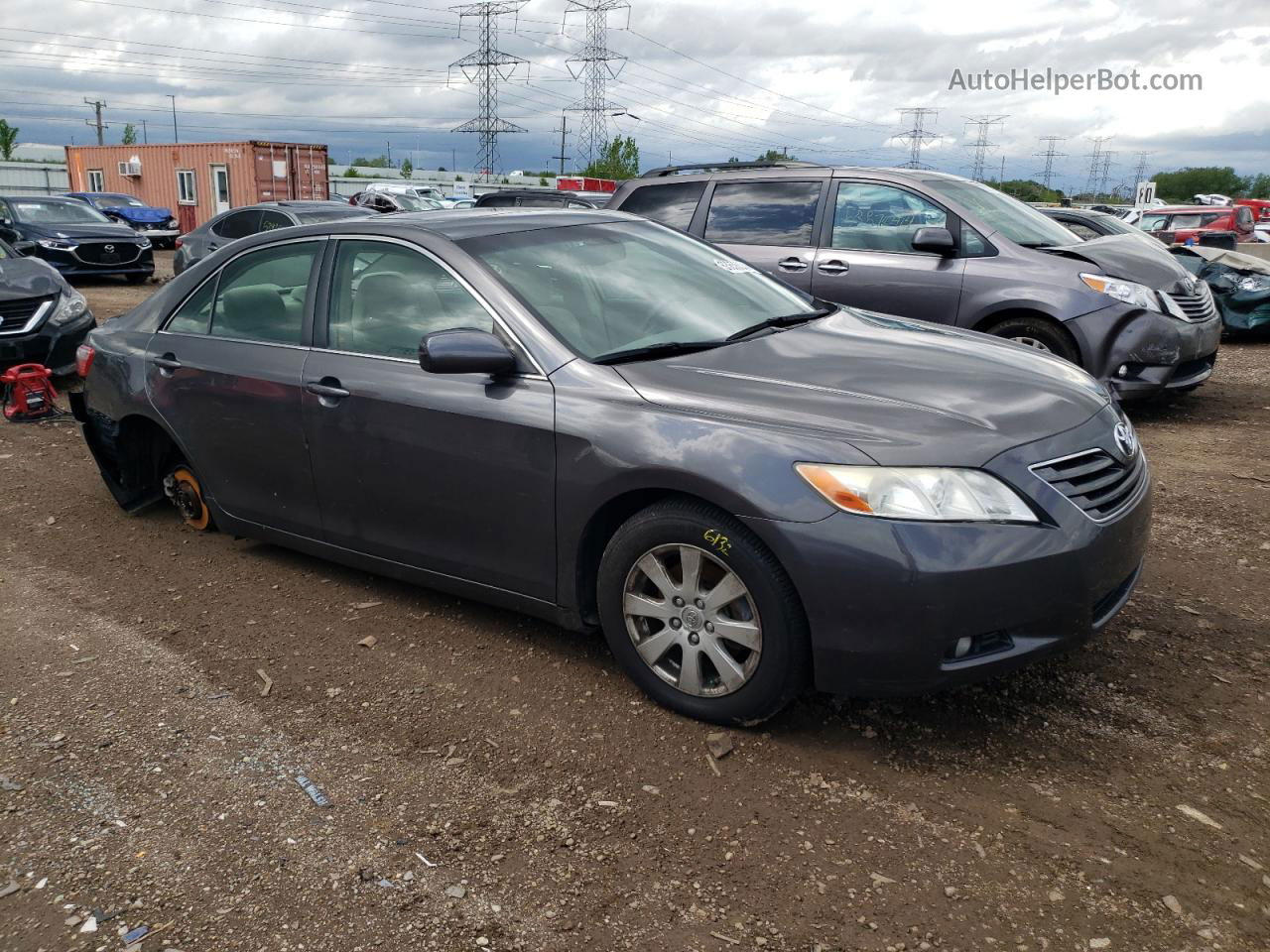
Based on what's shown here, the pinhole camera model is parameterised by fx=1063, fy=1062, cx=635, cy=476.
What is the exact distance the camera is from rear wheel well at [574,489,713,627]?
132 inches

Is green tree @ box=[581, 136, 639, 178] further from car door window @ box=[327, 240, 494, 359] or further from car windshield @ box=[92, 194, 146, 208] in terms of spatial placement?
car door window @ box=[327, 240, 494, 359]

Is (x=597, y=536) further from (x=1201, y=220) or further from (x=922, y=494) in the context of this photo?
(x=1201, y=220)

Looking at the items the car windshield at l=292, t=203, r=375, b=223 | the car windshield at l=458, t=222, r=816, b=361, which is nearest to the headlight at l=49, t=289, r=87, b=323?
the car windshield at l=292, t=203, r=375, b=223

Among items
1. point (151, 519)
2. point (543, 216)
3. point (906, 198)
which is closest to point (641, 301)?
point (543, 216)

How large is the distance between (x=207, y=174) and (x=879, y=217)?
A: 29.6 m

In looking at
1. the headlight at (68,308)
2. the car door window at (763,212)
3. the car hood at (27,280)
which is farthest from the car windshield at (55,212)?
the car door window at (763,212)

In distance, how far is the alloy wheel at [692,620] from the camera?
315cm

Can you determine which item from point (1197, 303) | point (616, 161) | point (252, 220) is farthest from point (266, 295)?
point (616, 161)

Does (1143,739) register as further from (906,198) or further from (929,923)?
(906,198)

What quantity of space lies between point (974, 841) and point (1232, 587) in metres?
2.34

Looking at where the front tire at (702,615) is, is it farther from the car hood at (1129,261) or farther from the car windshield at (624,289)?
the car hood at (1129,261)

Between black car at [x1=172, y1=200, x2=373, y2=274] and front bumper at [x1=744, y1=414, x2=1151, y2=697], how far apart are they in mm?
11413

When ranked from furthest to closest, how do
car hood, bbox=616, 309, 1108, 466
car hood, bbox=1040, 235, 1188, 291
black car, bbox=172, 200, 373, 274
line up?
black car, bbox=172, 200, 373, 274
car hood, bbox=1040, 235, 1188, 291
car hood, bbox=616, 309, 1108, 466

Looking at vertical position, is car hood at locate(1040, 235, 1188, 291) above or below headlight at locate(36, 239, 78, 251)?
above
